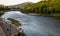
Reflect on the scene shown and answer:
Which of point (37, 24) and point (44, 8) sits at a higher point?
point (44, 8)

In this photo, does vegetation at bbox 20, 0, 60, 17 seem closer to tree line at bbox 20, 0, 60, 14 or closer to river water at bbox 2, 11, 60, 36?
tree line at bbox 20, 0, 60, 14

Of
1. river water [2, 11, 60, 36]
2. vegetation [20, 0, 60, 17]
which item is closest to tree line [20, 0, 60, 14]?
vegetation [20, 0, 60, 17]

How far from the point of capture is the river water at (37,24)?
3.10 m

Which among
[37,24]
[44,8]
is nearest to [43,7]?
[44,8]

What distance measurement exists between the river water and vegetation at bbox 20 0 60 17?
0.17 m

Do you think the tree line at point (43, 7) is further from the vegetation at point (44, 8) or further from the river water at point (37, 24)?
the river water at point (37, 24)

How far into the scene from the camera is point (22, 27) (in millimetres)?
3102

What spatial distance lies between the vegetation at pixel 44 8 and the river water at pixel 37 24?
6.8 inches

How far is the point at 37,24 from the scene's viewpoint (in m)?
3.23

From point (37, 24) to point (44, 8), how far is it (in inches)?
21.5

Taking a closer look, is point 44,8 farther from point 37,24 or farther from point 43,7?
point 37,24

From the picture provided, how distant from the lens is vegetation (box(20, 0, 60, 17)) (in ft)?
11.0

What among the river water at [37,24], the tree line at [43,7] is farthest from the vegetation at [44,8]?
the river water at [37,24]

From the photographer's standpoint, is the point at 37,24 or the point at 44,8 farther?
the point at 44,8
